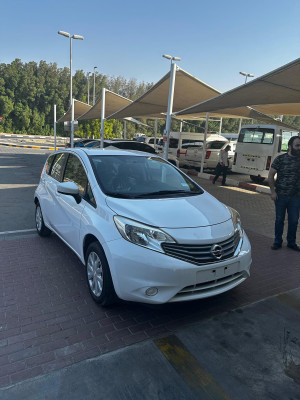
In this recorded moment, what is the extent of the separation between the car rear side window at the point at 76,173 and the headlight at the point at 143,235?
1.01m

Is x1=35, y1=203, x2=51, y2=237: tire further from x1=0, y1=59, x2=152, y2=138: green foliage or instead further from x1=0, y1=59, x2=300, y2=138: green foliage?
x1=0, y1=59, x2=152, y2=138: green foliage

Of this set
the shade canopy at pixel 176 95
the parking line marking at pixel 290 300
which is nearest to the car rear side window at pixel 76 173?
the parking line marking at pixel 290 300

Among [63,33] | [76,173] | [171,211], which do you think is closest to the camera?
[171,211]

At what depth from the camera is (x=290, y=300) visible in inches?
140

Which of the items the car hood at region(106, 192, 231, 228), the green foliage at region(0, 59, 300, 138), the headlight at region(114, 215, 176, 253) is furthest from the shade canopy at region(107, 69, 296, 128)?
the green foliage at region(0, 59, 300, 138)

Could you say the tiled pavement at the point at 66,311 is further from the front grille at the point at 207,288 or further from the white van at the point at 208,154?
the white van at the point at 208,154

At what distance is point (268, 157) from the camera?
A: 11750 millimetres

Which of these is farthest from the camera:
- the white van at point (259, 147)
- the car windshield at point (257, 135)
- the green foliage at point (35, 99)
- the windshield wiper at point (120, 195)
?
the green foliage at point (35, 99)

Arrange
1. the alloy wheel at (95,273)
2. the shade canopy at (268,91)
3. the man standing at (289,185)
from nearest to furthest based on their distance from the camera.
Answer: the alloy wheel at (95,273) < the man standing at (289,185) < the shade canopy at (268,91)

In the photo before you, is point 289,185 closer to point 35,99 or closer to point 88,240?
point 88,240

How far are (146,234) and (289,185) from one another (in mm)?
3198

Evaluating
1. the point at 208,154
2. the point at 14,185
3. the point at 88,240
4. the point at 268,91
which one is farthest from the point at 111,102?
the point at 88,240

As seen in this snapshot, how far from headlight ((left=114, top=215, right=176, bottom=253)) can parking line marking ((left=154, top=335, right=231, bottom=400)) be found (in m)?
0.84

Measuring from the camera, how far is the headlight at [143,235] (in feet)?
9.14
